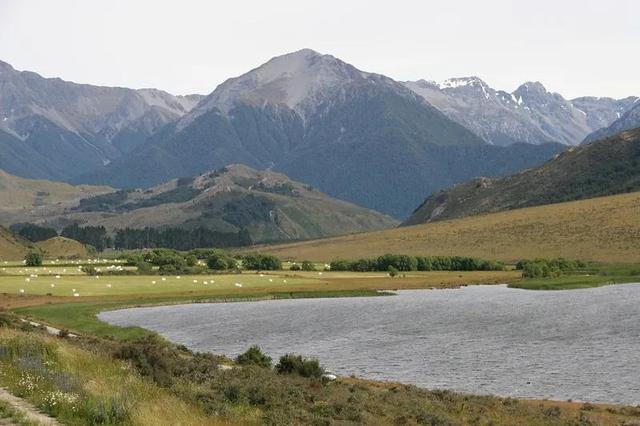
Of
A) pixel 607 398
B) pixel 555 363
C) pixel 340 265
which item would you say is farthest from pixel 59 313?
Answer: pixel 340 265

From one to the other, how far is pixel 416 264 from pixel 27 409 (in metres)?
158

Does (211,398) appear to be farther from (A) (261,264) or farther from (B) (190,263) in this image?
(A) (261,264)

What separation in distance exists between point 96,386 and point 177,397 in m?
3.05

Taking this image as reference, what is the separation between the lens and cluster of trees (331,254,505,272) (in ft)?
597

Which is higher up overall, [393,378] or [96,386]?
[96,386]

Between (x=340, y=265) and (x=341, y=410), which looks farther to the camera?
(x=340, y=265)

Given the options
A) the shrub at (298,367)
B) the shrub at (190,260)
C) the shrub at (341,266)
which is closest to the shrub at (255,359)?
the shrub at (298,367)

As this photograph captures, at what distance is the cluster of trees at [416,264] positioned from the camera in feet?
597

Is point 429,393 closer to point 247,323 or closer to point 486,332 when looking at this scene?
point 486,332

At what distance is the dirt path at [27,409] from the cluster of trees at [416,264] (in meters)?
153

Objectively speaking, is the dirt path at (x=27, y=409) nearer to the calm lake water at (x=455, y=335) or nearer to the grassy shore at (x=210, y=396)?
the grassy shore at (x=210, y=396)

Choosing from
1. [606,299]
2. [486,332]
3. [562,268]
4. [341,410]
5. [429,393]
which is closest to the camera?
[341,410]

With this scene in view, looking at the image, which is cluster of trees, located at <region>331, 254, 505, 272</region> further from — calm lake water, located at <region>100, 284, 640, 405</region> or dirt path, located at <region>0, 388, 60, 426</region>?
dirt path, located at <region>0, 388, 60, 426</region>

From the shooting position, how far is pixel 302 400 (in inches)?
1350
